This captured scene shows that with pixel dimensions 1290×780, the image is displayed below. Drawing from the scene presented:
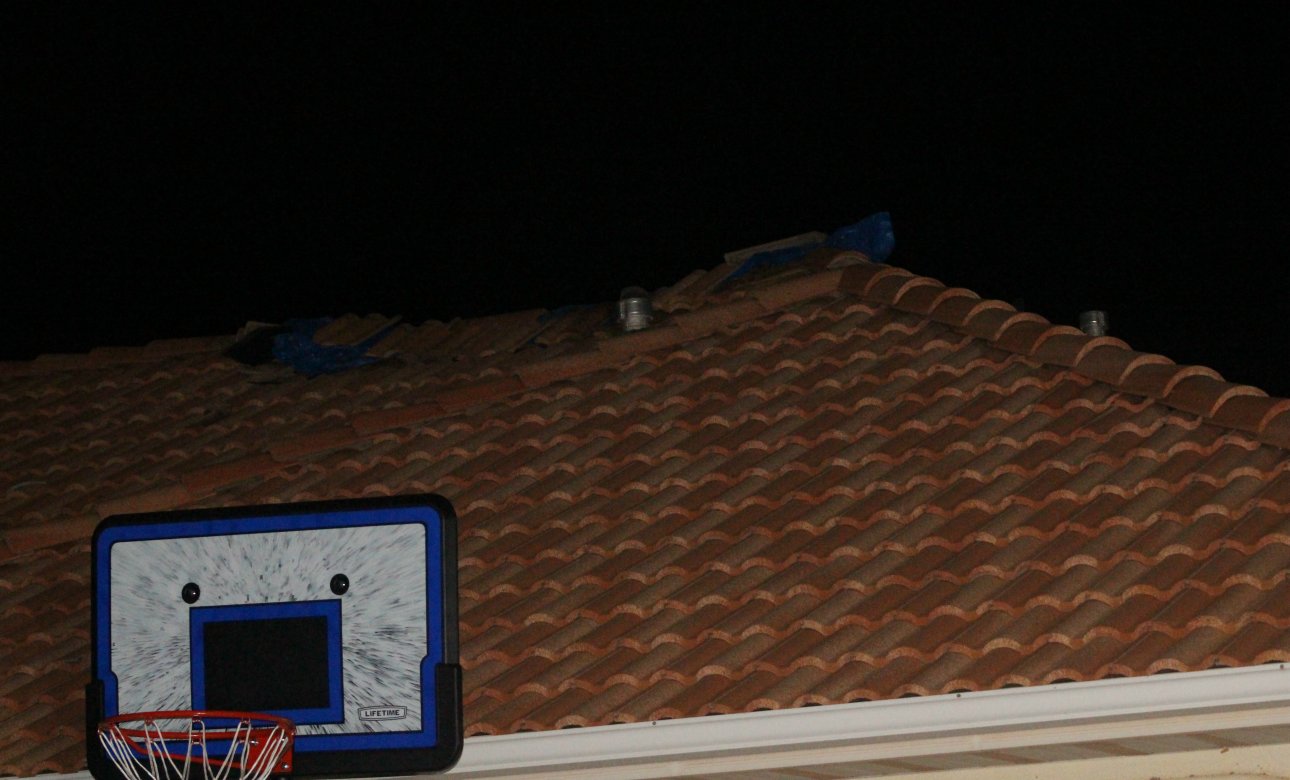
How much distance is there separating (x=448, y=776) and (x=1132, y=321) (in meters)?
6.75

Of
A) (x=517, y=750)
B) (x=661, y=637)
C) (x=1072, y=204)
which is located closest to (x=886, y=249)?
(x=1072, y=204)

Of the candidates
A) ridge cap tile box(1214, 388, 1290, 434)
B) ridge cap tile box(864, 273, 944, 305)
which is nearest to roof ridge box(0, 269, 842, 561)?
ridge cap tile box(864, 273, 944, 305)

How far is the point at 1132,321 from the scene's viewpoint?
1070 cm

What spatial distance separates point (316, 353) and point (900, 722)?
510cm

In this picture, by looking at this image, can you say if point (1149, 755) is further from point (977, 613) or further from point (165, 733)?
point (165, 733)

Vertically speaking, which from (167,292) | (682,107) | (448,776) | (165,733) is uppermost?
(682,107)

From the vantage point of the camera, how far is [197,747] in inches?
182

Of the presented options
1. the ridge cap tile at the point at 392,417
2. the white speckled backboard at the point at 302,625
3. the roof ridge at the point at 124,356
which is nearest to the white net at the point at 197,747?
the white speckled backboard at the point at 302,625

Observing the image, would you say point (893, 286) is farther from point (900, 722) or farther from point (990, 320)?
point (900, 722)

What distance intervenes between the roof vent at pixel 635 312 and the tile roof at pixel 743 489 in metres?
0.12

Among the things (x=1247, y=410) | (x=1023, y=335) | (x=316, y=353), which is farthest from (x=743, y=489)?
(x=316, y=353)

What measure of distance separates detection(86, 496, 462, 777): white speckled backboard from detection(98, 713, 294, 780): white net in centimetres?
6

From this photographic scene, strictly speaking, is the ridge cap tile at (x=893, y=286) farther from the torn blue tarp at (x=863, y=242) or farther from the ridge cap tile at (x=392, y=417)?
the ridge cap tile at (x=392, y=417)

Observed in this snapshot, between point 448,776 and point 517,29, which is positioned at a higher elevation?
point 517,29
